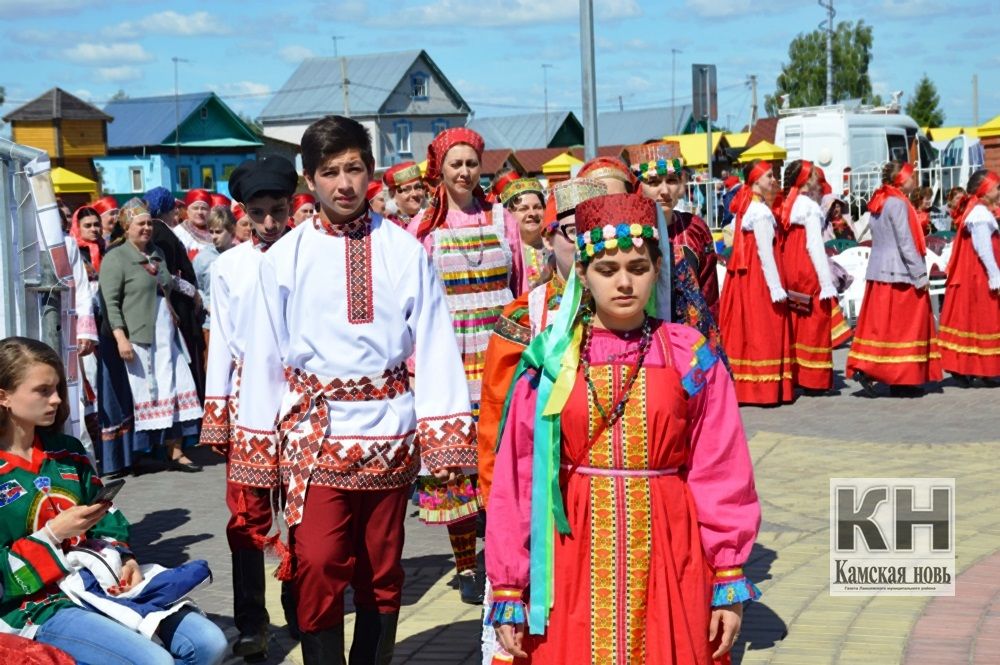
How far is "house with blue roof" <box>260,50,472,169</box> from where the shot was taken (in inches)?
3327

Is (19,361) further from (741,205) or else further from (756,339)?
(756,339)

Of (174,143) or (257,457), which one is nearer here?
(257,457)

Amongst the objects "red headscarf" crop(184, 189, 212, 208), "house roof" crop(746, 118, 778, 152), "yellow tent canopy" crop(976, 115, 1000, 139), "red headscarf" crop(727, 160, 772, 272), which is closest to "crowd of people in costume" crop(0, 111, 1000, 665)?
"red headscarf" crop(727, 160, 772, 272)

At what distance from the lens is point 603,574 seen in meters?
3.75

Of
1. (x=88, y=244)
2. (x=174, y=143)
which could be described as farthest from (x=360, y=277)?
(x=174, y=143)

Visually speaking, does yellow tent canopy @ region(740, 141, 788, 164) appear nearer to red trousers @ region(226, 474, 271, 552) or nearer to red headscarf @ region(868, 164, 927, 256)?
red headscarf @ region(868, 164, 927, 256)

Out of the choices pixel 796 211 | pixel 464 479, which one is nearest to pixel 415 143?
pixel 796 211

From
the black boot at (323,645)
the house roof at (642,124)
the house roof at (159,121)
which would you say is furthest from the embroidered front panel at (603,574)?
the house roof at (642,124)

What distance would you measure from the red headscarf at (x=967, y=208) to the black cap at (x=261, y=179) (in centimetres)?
873

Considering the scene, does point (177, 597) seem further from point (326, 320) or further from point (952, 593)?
point (952, 593)

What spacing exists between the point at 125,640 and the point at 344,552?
820 mm

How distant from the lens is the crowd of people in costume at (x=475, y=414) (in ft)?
12.3

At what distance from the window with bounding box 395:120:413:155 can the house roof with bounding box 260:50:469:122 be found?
1.92m

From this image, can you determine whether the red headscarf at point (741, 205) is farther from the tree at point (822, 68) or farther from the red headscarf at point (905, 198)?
the tree at point (822, 68)
